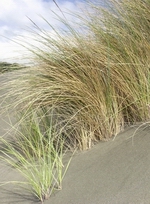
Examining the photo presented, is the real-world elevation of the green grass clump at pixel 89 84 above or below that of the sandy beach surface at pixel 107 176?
above

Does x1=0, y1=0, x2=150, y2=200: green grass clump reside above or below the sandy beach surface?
above

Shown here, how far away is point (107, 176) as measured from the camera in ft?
5.30

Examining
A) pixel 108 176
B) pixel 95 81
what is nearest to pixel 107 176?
pixel 108 176

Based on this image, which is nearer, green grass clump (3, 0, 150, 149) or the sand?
the sand

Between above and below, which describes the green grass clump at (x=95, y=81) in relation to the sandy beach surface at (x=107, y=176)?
above

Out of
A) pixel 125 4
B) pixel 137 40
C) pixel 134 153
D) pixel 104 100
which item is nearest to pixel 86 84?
pixel 104 100

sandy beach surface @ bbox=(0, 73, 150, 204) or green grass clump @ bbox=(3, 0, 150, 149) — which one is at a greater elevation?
green grass clump @ bbox=(3, 0, 150, 149)

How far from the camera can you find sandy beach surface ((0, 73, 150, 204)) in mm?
1402

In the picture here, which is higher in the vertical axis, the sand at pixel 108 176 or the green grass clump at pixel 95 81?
the green grass clump at pixel 95 81

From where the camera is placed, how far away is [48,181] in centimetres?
166

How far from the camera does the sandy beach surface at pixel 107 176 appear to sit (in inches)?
55.2

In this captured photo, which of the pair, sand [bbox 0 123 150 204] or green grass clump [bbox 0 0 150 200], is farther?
green grass clump [bbox 0 0 150 200]

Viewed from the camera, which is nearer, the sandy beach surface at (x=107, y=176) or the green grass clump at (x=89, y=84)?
the sandy beach surface at (x=107, y=176)

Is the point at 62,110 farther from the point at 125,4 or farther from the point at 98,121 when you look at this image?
the point at 125,4
